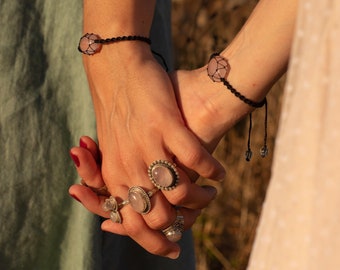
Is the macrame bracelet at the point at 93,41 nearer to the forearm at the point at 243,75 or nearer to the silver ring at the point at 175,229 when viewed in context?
the forearm at the point at 243,75

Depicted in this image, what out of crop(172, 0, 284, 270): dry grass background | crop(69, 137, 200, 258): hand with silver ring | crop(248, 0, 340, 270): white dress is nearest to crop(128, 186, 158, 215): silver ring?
crop(69, 137, 200, 258): hand with silver ring

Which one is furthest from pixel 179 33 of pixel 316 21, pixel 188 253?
pixel 316 21

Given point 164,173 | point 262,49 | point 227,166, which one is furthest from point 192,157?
point 227,166

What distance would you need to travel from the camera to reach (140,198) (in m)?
0.88

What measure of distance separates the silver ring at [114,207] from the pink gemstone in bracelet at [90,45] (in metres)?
0.17

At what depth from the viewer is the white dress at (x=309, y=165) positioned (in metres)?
0.56

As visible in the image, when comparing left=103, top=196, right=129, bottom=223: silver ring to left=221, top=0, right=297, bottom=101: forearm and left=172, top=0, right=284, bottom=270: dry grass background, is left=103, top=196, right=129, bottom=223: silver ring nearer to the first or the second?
left=221, top=0, right=297, bottom=101: forearm

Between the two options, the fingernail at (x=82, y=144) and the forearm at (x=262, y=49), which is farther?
the fingernail at (x=82, y=144)

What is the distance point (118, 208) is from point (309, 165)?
1.25 ft

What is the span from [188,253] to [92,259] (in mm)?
180

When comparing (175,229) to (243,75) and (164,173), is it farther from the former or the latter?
(243,75)

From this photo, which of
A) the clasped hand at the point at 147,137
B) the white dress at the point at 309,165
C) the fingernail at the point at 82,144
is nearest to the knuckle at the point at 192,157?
the clasped hand at the point at 147,137

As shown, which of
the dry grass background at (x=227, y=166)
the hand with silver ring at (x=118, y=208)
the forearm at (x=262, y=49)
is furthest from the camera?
the dry grass background at (x=227, y=166)

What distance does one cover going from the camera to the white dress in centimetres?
56
